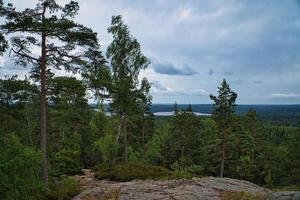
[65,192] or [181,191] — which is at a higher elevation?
[181,191]

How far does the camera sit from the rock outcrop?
49.4 ft

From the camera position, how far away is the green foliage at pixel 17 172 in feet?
51.0

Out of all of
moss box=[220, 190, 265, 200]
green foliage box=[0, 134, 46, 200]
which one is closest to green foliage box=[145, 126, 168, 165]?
green foliage box=[0, 134, 46, 200]

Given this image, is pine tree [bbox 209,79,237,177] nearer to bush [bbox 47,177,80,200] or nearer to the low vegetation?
the low vegetation

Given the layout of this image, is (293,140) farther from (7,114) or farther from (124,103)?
(7,114)

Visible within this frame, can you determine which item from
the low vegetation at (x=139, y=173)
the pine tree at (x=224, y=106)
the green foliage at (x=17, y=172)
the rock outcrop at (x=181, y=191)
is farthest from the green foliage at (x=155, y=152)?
the green foliage at (x=17, y=172)

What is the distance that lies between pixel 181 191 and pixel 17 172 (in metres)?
6.25

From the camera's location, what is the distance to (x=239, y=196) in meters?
15.1

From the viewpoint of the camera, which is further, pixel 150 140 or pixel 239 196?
pixel 150 140

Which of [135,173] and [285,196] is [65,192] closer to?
[135,173]

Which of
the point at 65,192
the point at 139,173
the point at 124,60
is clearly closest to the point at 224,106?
the point at 124,60

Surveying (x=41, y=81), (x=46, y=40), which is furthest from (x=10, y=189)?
(x=46, y=40)

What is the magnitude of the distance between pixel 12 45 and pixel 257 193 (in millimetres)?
12415

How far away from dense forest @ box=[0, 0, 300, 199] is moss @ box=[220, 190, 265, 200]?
12.4 feet
